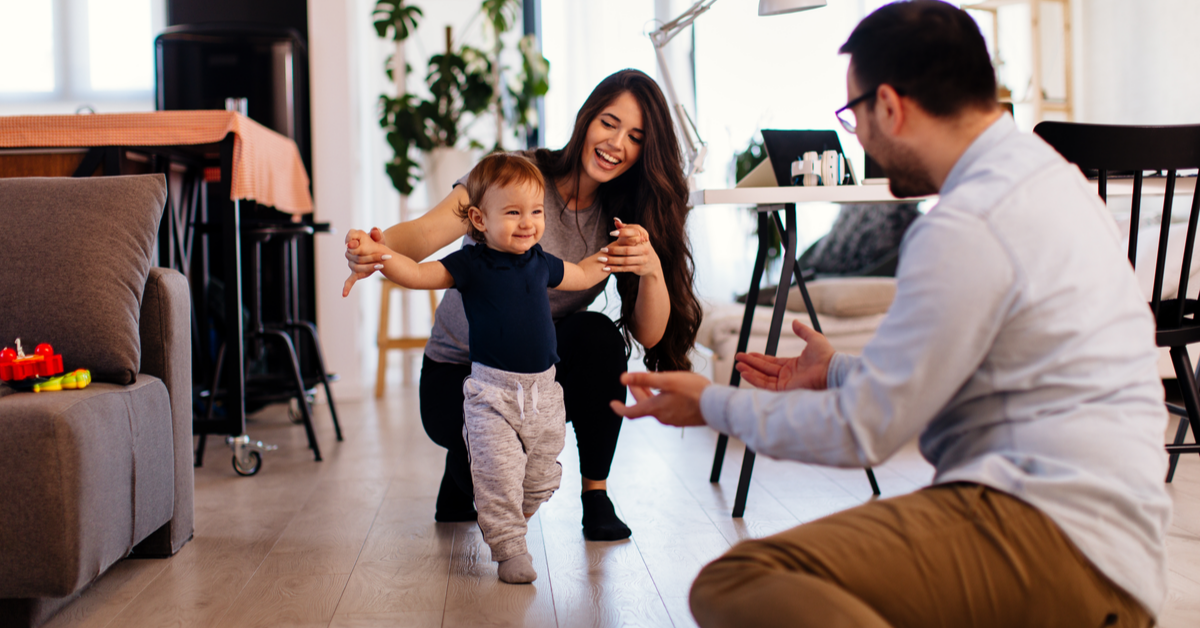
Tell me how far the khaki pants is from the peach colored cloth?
2.10m

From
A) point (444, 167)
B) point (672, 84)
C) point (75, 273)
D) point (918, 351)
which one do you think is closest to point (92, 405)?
point (75, 273)

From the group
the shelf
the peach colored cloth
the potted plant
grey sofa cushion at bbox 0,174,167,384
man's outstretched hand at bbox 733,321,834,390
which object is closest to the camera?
man's outstretched hand at bbox 733,321,834,390

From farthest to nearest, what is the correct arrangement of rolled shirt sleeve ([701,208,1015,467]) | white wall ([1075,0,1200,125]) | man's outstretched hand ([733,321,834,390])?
white wall ([1075,0,1200,125]) → man's outstretched hand ([733,321,834,390]) → rolled shirt sleeve ([701,208,1015,467])

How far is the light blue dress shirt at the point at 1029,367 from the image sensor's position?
2.47 ft

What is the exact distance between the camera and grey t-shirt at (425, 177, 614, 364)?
5.89ft

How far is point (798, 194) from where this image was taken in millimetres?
1807

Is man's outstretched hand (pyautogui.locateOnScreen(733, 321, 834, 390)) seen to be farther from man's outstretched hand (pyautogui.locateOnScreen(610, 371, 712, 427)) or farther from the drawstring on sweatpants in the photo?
the drawstring on sweatpants

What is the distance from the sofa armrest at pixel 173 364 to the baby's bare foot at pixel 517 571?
0.69 m

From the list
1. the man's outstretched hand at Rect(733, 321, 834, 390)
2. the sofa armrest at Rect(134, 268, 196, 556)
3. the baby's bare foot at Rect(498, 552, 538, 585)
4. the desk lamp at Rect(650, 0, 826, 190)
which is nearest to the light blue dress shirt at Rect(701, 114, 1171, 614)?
the man's outstretched hand at Rect(733, 321, 834, 390)

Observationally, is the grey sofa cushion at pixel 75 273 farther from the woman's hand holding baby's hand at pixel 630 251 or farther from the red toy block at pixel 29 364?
the woman's hand holding baby's hand at pixel 630 251

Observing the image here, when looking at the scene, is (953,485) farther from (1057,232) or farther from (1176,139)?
(1176,139)

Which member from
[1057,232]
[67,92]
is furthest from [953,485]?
[67,92]

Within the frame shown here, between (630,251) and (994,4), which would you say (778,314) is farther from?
(994,4)

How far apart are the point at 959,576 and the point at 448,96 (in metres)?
3.67
